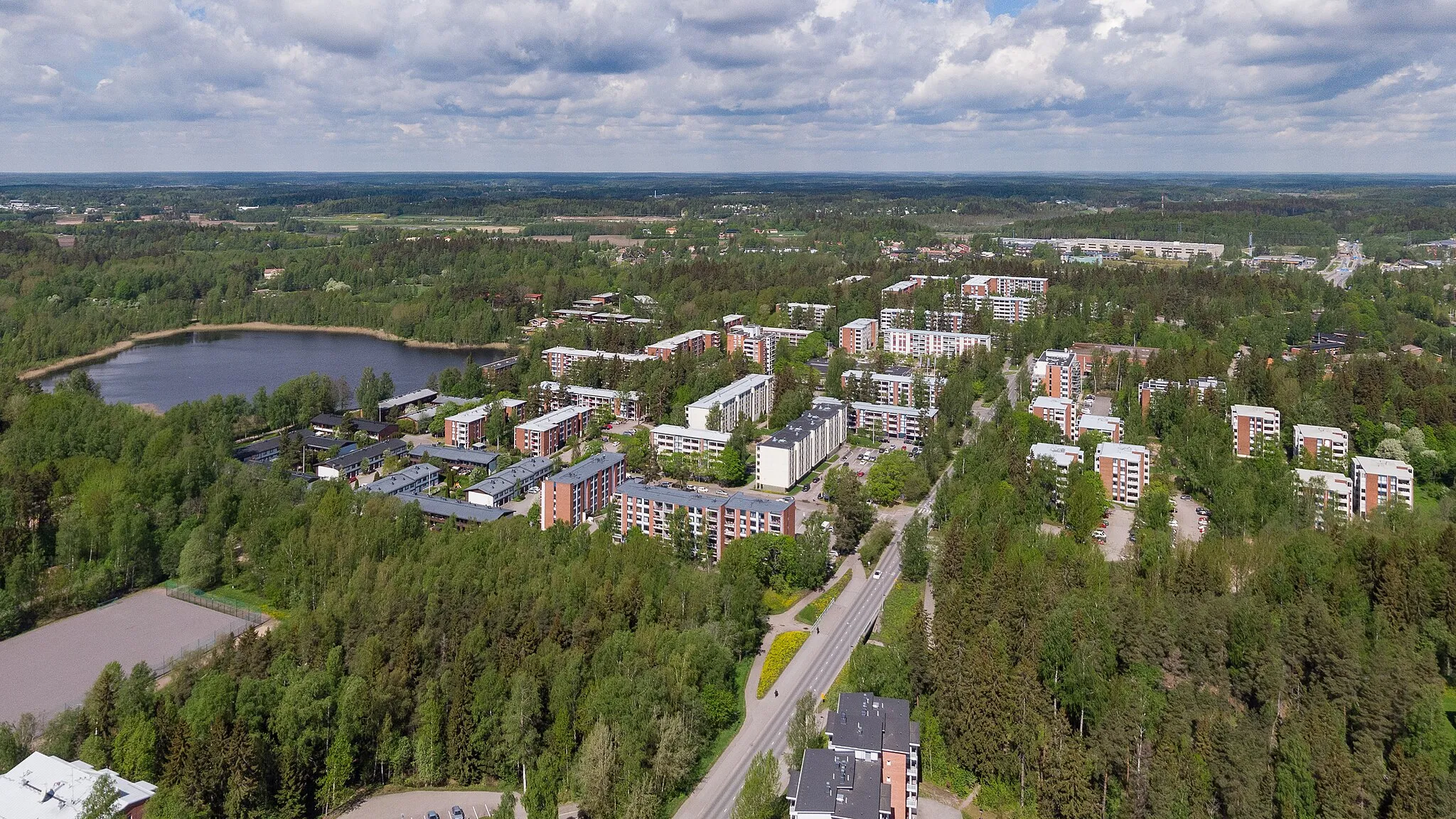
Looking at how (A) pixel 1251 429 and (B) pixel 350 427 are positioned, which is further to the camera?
(B) pixel 350 427

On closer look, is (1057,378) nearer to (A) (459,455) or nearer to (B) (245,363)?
(A) (459,455)

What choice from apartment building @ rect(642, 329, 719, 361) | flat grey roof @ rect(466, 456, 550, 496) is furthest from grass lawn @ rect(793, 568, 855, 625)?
apartment building @ rect(642, 329, 719, 361)

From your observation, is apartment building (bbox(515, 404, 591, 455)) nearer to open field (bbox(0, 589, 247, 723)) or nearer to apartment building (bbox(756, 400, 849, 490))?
apartment building (bbox(756, 400, 849, 490))

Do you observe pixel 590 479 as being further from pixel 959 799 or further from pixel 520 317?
pixel 520 317

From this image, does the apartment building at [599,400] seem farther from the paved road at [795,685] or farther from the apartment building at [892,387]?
the paved road at [795,685]

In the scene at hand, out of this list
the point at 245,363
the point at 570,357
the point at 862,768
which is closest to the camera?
the point at 862,768

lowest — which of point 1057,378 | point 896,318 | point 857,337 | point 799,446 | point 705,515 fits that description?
point 705,515

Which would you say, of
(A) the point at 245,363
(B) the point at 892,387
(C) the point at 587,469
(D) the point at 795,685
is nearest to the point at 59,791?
(D) the point at 795,685
